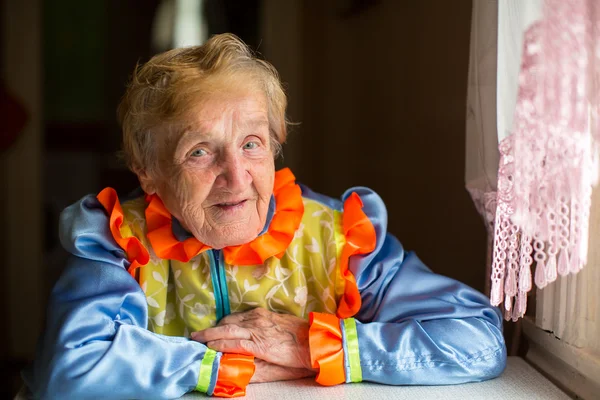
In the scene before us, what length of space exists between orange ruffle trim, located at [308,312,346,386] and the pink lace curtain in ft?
1.06

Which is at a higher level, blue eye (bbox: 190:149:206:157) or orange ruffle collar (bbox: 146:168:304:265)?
blue eye (bbox: 190:149:206:157)

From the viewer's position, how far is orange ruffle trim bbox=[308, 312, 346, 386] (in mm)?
1289

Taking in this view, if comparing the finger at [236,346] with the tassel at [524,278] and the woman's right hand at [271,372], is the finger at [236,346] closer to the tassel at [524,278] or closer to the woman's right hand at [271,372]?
the woman's right hand at [271,372]

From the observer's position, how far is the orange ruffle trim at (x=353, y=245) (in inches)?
55.4

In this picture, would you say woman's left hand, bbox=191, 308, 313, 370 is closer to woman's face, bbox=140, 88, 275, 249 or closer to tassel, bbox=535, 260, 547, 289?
woman's face, bbox=140, 88, 275, 249

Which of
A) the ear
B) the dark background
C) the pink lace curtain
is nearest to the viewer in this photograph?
the pink lace curtain

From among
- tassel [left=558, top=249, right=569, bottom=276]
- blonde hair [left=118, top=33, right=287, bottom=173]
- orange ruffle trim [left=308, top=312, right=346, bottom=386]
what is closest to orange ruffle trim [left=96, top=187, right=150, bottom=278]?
blonde hair [left=118, top=33, right=287, bottom=173]

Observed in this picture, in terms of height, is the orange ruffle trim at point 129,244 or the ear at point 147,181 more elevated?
the ear at point 147,181

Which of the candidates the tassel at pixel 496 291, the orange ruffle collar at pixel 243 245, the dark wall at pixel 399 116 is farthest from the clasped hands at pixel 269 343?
the dark wall at pixel 399 116

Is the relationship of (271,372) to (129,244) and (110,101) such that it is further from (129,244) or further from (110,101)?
(110,101)

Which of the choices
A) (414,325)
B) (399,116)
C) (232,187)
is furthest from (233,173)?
(399,116)

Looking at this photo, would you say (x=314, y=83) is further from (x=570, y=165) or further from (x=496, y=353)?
(x=570, y=165)

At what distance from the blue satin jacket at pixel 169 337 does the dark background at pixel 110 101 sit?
1351 millimetres

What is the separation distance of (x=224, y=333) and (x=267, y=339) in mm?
83
